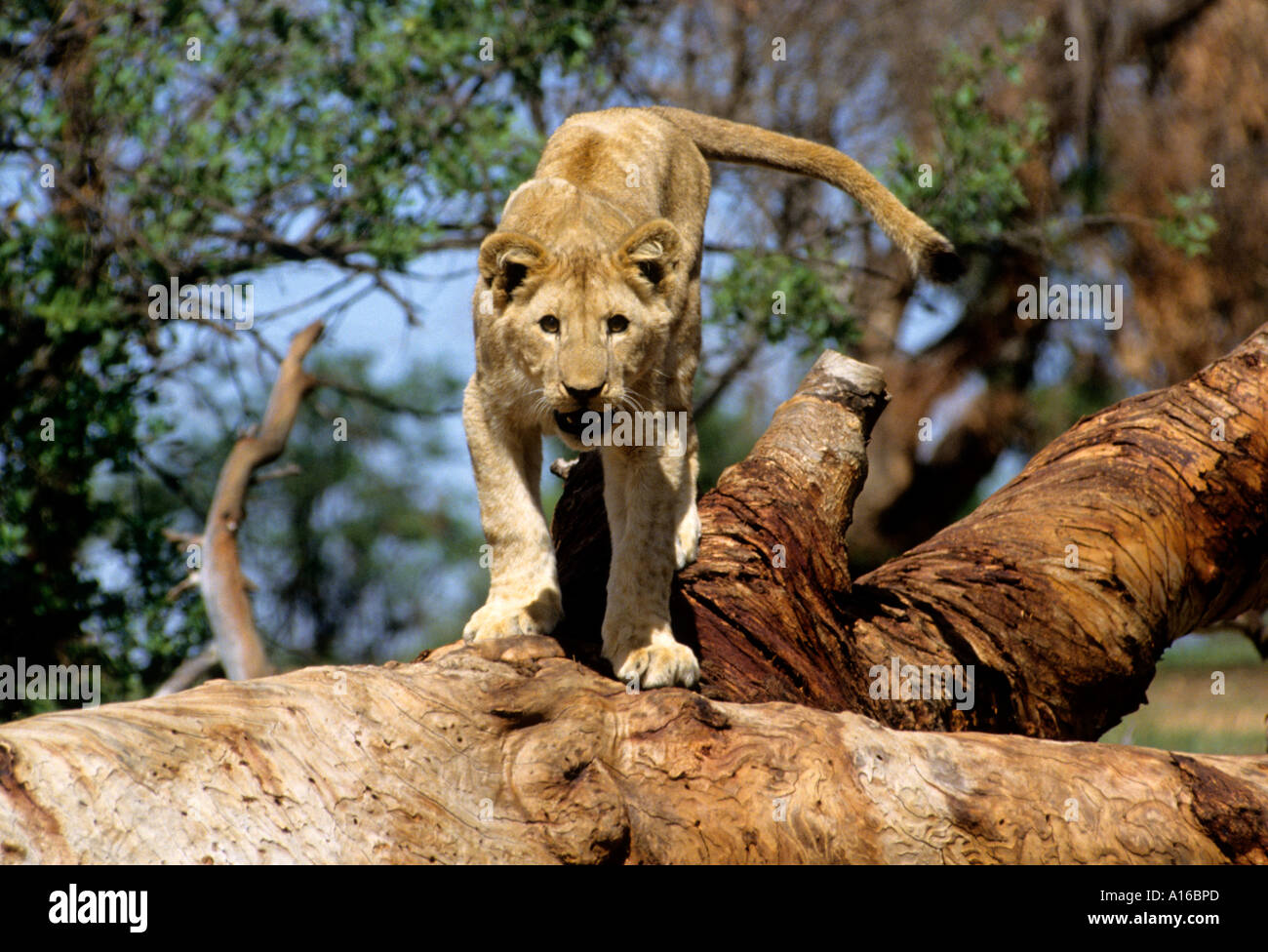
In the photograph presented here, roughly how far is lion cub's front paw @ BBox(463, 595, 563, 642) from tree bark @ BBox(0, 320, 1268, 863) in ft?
0.37

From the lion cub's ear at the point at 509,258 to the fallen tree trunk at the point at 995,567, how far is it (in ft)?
3.94

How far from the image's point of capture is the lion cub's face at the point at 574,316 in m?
4.01

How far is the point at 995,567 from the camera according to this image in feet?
17.9

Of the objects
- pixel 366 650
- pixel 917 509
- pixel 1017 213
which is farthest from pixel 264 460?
pixel 366 650

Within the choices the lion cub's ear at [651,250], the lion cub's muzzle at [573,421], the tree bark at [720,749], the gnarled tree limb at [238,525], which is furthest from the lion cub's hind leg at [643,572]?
the gnarled tree limb at [238,525]

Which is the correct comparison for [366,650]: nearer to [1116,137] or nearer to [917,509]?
[917,509]

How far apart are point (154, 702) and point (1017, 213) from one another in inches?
421

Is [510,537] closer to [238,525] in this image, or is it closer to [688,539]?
[688,539]

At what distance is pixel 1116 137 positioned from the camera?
12.9 meters

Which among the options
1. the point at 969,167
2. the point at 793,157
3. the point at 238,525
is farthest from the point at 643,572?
the point at 969,167

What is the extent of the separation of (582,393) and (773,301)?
471 centimetres

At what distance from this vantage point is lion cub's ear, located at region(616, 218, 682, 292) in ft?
13.8

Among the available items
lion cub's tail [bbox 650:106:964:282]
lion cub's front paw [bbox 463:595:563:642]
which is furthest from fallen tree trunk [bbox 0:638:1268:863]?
lion cub's tail [bbox 650:106:964:282]

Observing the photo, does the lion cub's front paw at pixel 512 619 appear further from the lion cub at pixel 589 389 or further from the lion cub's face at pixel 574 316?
the lion cub's face at pixel 574 316
